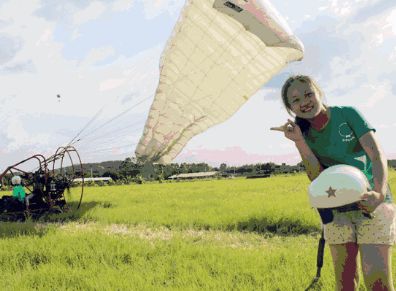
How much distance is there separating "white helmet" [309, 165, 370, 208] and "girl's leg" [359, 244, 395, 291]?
1.31 ft

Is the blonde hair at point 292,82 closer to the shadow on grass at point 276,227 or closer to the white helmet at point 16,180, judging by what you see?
the shadow on grass at point 276,227

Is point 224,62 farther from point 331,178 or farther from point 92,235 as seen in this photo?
point 331,178

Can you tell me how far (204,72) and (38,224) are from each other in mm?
5359

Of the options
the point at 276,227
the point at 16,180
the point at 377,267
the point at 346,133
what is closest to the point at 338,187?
the point at 346,133

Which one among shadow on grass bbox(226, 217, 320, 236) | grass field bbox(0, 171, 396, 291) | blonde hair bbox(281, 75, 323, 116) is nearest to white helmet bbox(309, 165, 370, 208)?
blonde hair bbox(281, 75, 323, 116)

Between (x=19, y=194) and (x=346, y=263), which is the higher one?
(x=19, y=194)

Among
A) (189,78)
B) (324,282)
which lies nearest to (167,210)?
(189,78)

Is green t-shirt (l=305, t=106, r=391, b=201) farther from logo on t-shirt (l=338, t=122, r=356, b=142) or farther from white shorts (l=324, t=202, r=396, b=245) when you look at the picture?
white shorts (l=324, t=202, r=396, b=245)

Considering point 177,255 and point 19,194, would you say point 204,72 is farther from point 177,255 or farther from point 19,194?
point 177,255

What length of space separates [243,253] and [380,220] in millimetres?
3409

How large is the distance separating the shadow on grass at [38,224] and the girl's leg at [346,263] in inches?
249

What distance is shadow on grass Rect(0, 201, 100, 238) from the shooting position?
8.39 m

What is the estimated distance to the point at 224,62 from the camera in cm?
1077

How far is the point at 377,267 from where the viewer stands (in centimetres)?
280
